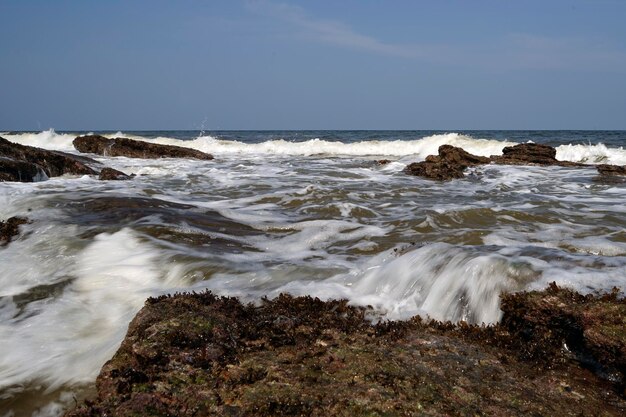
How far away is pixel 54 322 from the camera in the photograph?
373cm

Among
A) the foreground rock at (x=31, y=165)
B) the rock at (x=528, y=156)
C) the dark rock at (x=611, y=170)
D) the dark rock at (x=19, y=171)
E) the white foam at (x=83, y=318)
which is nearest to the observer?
the white foam at (x=83, y=318)

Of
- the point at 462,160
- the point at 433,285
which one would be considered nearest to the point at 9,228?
the point at 433,285

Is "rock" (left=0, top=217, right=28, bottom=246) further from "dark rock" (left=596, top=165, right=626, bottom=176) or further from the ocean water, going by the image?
"dark rock" (left=596, top=165, right=626, bottom=176)

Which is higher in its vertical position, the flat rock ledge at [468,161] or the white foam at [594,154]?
the flat rock ledge at [468,161]

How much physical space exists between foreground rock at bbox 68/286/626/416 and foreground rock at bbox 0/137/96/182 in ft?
29.5

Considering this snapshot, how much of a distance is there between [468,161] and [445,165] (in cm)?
259

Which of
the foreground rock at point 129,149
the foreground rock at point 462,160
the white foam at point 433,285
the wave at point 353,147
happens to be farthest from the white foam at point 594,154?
the white foam at point 433,285

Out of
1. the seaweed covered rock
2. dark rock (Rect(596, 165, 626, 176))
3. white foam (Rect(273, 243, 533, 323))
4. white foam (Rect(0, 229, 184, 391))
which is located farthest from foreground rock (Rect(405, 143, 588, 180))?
the seaweed covered rock

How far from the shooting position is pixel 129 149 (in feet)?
67.3


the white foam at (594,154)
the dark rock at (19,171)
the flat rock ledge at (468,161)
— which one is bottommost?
the white foam at (594,154)

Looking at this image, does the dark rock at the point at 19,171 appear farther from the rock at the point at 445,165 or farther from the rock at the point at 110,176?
the rock at the point at 445,165

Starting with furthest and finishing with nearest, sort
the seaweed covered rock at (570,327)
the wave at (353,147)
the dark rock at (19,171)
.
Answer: the wave at (353,147), the dark rock at (19,171), the seaweed covered rock at (570,327)

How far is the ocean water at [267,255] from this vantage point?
343 centimetres

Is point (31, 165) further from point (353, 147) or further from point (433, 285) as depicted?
point (353, 147)
